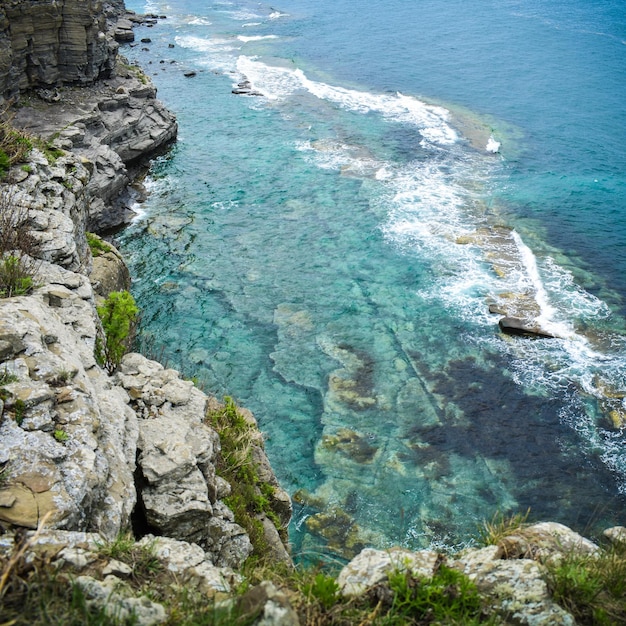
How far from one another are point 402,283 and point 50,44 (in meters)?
24.2

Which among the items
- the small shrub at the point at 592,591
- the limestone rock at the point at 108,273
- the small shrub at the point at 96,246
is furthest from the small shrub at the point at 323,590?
the small shrub at the point at 96,246

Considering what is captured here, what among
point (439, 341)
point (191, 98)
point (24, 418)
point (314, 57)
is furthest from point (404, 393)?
point (314, 57)

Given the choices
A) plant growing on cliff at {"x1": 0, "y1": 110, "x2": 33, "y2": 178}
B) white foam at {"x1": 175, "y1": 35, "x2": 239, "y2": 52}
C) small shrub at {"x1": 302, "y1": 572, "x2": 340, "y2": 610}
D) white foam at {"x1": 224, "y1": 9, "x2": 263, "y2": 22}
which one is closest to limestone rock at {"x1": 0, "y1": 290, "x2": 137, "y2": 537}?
small shrub at {"x1": 302, "y1": 572, "x2": 340, "y2": 610}

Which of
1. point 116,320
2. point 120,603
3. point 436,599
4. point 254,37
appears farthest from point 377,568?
point 254,37

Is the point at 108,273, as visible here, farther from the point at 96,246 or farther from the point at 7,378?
the point at 7,378

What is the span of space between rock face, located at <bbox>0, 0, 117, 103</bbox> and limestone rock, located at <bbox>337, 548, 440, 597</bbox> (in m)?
31.4

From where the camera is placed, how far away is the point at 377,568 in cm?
728

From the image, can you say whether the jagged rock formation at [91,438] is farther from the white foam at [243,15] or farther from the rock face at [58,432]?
the white foam at [243,15]

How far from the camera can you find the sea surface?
17.6 metres

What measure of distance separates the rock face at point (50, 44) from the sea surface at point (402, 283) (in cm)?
758

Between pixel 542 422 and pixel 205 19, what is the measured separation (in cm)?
7440

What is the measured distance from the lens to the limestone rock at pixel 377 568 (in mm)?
6965

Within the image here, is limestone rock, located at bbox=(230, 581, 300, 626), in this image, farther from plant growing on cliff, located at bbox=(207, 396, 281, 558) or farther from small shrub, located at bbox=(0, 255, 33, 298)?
small shrub, located at bbox=(0, 255, 33, 298)

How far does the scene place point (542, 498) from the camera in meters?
17.2
